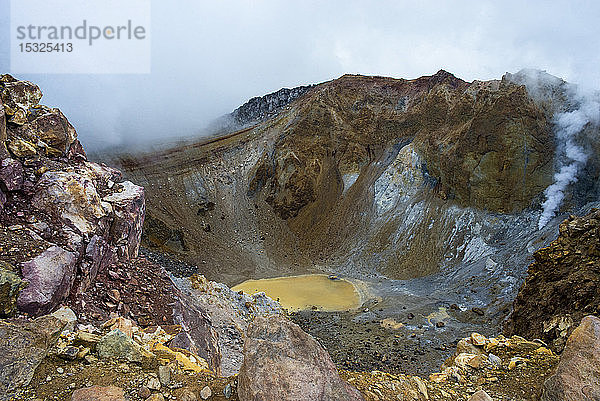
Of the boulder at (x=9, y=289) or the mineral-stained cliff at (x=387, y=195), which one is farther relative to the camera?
the mineral-stained cliff at (x=387, y=195)

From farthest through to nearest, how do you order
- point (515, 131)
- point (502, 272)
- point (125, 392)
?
point (515, 131)
point (502, 272)
point (125, 392)

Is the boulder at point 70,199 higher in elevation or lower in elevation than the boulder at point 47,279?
higher

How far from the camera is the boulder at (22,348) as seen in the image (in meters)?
3.50

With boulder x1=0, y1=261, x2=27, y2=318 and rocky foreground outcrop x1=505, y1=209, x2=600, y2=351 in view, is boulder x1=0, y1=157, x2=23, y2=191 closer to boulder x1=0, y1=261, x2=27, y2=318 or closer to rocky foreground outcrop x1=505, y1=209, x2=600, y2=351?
boulder x1=0, y1=261, x2=27, y2=318

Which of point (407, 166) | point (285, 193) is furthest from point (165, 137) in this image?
point (407, 166)

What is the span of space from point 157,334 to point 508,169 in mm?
27214

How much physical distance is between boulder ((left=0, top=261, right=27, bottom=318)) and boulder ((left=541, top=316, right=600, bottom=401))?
7772 millimetres

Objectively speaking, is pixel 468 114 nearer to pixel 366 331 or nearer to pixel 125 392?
pixel 366 331

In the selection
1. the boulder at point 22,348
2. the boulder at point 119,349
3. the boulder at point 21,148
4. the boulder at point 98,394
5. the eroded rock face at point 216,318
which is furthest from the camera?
the eroded rock face at point 216,318

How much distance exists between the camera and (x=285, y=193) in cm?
3697

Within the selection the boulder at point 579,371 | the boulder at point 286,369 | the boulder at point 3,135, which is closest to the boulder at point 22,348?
the boulder at point 286,369

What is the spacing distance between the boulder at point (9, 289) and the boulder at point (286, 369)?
494 centimetres

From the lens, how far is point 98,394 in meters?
3.40

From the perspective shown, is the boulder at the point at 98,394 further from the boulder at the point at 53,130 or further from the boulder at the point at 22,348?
the boulder at the point at 53,130
